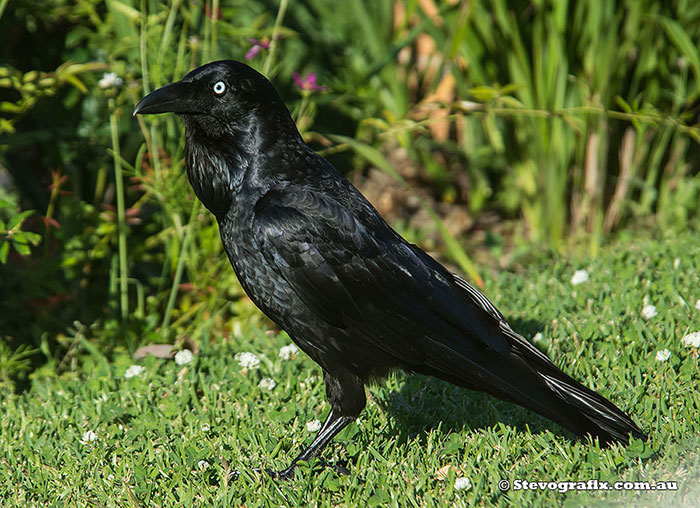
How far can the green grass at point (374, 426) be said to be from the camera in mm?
2420

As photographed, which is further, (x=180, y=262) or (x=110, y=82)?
(x=180, y=262)

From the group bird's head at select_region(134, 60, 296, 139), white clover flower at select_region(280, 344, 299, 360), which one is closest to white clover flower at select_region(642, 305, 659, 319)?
white clover flower at select_region(280, 344, 299, 360)

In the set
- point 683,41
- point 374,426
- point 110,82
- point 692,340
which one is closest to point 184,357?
point 374,426

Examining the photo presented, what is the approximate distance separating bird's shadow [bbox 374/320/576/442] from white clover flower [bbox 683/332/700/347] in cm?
61

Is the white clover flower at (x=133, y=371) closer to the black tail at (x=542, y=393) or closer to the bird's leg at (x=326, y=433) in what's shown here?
the bird's leg at (x=326, y=433)

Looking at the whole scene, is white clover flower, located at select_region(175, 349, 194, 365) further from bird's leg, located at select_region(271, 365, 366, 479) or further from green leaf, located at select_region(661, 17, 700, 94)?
green leaf, located at select_region(661, 17, 700, 94)

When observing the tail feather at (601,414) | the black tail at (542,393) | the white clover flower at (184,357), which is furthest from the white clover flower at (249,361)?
the tail feather at (601,414)

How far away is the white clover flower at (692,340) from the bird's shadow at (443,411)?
612 mm

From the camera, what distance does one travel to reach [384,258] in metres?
2.53

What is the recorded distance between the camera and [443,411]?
9.71ft

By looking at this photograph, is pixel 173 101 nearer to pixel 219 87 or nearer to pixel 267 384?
pixel 219 87

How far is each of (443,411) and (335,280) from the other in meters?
0.79

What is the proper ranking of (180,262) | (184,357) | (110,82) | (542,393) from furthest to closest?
(180,262)
(110,82)
(184,357)
(542,393)

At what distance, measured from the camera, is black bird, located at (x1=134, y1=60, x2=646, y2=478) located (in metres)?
2.46
